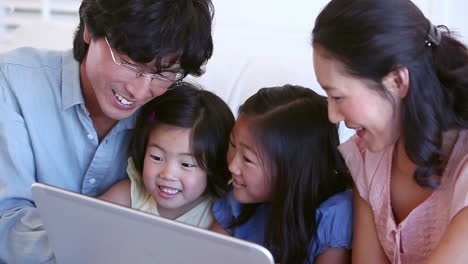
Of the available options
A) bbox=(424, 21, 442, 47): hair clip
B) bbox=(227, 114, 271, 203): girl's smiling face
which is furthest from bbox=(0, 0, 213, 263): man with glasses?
bbox=(424, 21, 442, 47): hair clip

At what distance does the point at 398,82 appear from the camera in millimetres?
858

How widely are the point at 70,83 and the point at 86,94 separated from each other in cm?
5

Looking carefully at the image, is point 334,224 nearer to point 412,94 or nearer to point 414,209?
point 414,209

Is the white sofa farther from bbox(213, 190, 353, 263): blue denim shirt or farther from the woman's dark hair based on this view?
the woman's dark hair

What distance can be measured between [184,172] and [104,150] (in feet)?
0.64

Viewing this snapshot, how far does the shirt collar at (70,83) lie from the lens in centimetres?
121

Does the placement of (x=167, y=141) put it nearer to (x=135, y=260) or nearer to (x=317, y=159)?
(x=317, y=159)

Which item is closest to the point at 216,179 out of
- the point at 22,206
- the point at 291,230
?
the point at 291,230

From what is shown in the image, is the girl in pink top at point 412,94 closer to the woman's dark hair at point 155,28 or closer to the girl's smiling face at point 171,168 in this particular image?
the woman's dark hair at point 155,28

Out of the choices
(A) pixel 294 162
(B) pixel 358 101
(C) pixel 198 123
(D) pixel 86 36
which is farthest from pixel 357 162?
(D) pixel 86 36

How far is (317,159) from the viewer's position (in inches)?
44.2

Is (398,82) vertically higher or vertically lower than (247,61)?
higher

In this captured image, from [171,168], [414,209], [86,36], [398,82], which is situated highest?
[398,82]

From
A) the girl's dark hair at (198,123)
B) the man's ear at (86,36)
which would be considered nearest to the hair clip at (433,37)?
the girl's dark hair at (198,123)
